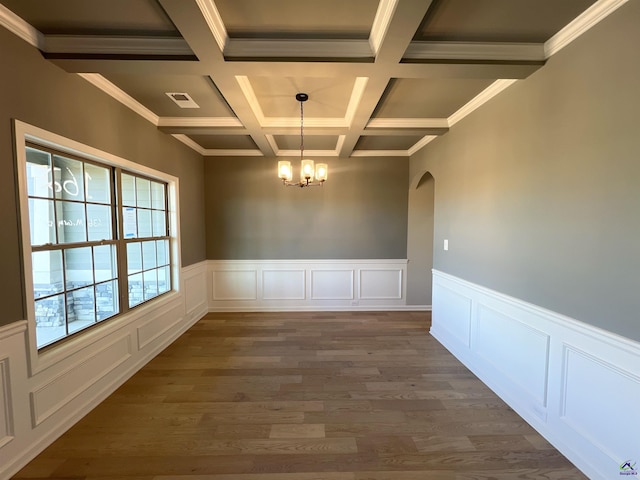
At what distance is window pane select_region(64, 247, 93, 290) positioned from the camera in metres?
2.23

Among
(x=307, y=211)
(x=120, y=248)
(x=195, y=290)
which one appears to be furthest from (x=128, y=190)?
(x=307, y=211)

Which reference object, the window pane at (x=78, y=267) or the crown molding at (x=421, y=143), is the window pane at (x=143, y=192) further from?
the crown molding at (x=421, y=143)

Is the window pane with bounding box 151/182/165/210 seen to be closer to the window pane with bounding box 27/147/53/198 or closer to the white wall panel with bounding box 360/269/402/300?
the window pane with bounding box 27/147/53/198

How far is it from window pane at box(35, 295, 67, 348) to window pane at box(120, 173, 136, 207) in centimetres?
115

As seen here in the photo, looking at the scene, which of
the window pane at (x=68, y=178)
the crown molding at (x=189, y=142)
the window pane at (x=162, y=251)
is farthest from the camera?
the crown molding at (x=189, y=142)

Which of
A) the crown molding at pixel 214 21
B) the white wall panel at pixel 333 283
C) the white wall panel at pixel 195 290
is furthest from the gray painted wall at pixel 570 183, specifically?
the white wall panel at pixel 195 290

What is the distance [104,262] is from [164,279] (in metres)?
1.14

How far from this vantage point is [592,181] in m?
1.67

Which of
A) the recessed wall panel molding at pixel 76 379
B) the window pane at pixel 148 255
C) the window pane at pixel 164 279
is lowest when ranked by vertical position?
the recessed wall panel molding at pixel 76 379

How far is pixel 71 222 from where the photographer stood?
226cm

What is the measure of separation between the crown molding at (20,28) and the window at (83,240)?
68 centimetres

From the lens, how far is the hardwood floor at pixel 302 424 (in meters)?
1.75

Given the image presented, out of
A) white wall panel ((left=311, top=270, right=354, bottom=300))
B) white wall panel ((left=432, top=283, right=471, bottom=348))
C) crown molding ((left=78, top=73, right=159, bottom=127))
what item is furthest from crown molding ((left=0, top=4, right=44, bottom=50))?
white wall panel ((left=432, top=283, right=471, bottom=348))

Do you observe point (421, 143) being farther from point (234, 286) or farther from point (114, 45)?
point (234, 286)
